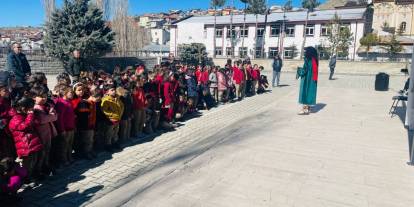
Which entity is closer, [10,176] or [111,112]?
[10,176]

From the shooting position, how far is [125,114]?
7316 millimetres

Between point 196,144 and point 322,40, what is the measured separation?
1551 inches

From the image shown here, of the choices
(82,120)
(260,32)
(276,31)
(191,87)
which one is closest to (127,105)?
(82,120)

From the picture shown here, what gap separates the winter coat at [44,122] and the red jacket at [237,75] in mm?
9260

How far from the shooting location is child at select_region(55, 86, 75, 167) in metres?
5.78

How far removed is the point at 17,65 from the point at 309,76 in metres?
8.40

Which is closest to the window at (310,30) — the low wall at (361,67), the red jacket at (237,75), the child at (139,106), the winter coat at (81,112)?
the low wall at (361,67)

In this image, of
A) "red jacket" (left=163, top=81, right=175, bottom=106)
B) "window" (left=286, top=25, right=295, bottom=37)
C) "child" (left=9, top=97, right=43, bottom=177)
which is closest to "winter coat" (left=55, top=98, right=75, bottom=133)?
"child" (left=9, top=97, right=43, bottom=177)

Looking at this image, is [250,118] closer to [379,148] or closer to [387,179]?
[379,148]

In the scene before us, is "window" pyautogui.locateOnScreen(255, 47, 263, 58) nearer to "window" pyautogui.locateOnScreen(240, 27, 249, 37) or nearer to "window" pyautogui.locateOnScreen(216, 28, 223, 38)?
"window" pyautogui.locateOnScreen(240, 27, 249, 37)

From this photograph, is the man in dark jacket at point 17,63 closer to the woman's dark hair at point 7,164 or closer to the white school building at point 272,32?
the woman's dark hair at point 7,164

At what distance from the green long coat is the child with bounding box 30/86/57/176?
7.56 meters

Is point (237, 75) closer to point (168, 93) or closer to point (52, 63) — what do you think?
point (168, 93)

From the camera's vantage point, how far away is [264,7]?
48656 millimetres
